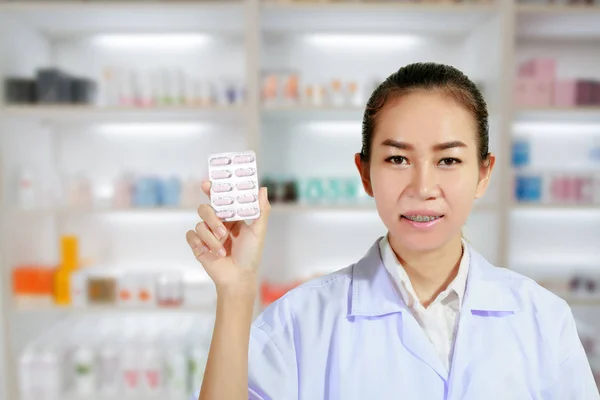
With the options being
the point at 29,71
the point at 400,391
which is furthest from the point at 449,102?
the point at 29,71

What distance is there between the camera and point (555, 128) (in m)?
2.68

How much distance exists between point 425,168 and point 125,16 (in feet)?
6.82

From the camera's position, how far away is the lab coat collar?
2.91ft

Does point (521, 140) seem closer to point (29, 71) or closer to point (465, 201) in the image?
point (465, 201)

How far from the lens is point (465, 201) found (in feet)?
2.65

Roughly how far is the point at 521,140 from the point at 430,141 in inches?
73.9

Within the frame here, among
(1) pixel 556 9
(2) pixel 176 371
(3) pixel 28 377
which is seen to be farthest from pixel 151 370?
(1) pixel 556 9

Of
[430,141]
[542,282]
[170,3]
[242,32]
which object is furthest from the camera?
[242,32]

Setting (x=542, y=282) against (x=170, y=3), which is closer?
(x=170, y=3)

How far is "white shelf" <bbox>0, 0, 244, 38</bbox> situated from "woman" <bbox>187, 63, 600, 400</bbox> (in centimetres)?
165

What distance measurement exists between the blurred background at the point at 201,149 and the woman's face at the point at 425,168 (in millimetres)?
1443

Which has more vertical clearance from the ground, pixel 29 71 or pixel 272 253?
pixel 29 71

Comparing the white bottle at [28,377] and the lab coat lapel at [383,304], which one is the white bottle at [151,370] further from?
the lab coat lapel at [383,304]

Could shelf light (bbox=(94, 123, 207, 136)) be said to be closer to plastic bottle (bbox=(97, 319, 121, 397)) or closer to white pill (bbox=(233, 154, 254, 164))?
plastic bottle (bbox=(97, 319, 121, 397))
